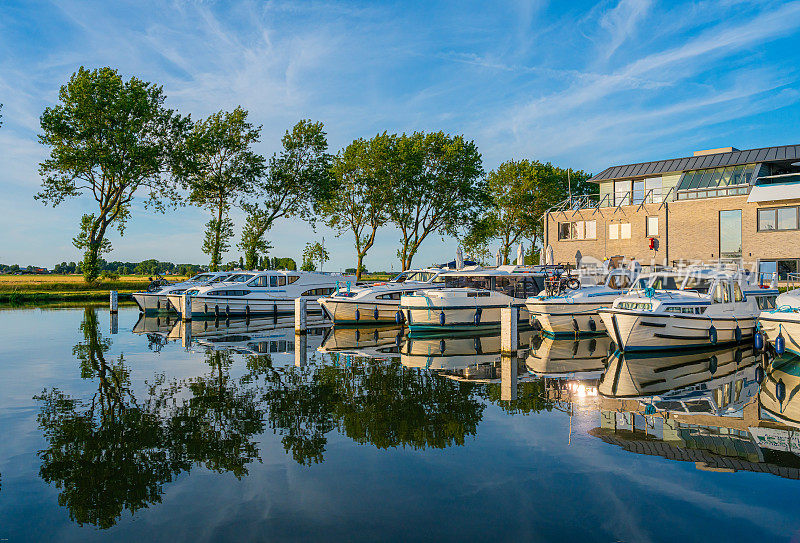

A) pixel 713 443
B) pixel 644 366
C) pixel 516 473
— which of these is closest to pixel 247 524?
pixel 516 473

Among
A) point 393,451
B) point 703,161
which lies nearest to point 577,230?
point 703,161

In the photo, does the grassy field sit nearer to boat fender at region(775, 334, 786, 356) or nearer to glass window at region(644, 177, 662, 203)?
glass window at region(644, 177, 662, 203)

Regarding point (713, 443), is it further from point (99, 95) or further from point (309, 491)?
point (99, 95)

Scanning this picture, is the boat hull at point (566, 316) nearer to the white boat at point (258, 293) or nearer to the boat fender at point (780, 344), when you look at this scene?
the boat fender at point (780, 344)

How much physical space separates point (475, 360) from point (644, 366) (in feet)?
16.5

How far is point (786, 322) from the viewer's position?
58.5 ft

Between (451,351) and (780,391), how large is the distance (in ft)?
31.6

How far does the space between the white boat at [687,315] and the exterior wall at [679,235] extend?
17253mm

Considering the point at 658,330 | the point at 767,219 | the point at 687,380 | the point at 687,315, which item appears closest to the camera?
the point at 687,380

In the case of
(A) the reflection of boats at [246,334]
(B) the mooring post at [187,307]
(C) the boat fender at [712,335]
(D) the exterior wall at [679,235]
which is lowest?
(A) the reflection of boats at [246,334]

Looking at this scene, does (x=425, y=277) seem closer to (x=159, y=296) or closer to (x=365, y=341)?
(x=365, y=341)

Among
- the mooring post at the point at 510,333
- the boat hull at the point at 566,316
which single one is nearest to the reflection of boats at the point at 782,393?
the mooring post at the point at 510,333

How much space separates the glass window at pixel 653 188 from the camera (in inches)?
Result: 1679

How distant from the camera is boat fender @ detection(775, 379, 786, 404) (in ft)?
41.1
